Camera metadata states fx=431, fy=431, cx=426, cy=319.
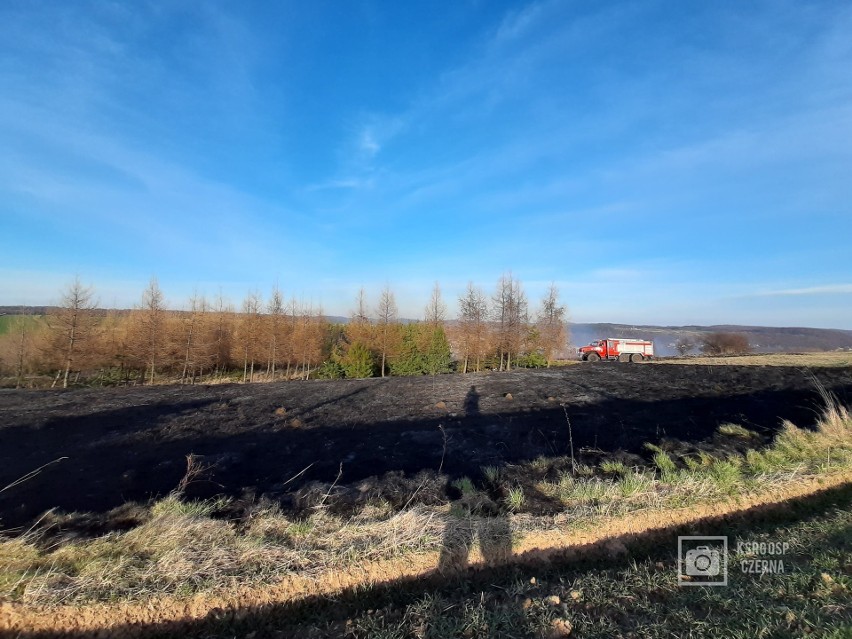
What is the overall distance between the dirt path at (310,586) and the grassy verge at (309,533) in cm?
6

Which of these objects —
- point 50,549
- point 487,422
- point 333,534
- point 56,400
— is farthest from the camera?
point 56,400

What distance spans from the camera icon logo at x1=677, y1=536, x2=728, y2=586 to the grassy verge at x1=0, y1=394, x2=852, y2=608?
12.5 inches

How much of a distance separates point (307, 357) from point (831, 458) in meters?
22.8

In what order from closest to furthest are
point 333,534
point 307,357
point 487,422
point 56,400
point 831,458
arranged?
1. point 333,534
2. point 831,458
3. point 487,422
4. point 56,400
5. point 307,357

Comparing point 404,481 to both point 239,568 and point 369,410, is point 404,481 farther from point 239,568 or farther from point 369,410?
point 369,410

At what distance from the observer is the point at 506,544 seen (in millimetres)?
3557

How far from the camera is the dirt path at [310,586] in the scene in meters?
2.72

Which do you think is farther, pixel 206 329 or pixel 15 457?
pixel 206 329

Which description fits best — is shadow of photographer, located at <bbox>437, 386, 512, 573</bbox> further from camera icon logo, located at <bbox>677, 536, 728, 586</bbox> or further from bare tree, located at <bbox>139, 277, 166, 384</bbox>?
bare tree, located at <bbox>139, 277, 166, 384</bbox>

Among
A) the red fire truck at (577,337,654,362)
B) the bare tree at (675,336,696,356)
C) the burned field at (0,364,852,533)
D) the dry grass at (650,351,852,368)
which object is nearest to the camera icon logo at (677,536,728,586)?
the burned field at (0,364,852,533)

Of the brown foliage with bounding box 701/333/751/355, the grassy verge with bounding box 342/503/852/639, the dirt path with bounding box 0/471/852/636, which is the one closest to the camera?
the grassy verge with bounding box 342/503/852/639

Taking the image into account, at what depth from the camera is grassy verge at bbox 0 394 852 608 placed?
2.97 meters

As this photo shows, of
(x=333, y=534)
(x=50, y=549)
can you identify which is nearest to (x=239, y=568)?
(x=333, y=534)

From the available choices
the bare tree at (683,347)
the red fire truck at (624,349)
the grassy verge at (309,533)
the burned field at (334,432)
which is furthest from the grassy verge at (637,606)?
the bare tree at (683,347)
